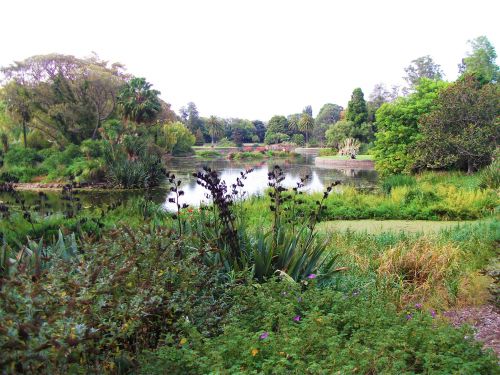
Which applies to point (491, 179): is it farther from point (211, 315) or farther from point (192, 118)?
point (192, 118)

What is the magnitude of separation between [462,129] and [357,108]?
2476 cm

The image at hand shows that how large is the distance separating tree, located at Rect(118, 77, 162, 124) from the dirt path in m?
27.0

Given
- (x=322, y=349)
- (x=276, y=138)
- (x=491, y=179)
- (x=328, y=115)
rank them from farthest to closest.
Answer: (x=328, y=115), (x=276, y=138), (x=491, y=179), (x=322, y=349)

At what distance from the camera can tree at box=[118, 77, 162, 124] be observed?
2870cm

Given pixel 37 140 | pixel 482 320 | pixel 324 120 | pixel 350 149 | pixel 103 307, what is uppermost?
pixel 324 120

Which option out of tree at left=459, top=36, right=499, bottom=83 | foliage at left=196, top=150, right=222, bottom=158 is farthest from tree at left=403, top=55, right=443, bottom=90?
foliage at left=196, top=150, right=222, bottom=158

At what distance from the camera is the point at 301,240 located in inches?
174

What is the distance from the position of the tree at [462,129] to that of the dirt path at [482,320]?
1418cm

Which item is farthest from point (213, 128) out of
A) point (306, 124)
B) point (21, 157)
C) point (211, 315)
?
point (211, 315)

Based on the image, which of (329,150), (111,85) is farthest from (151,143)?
(329,150)

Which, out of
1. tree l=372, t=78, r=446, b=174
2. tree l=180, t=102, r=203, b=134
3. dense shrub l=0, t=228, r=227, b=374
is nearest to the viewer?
dense shrub l=0, t=228, r=227, b=374

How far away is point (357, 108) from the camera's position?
41.2 metres

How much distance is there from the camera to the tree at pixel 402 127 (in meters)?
19.4

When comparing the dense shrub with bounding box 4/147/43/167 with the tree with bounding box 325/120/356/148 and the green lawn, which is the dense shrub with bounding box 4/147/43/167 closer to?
the green lawn
